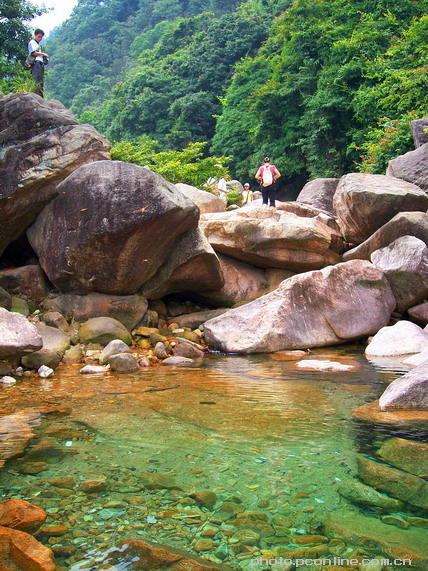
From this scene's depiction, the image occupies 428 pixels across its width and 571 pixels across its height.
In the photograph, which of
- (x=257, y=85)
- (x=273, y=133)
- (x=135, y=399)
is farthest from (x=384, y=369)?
(x=257, y=85)

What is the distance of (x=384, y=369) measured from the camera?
8.24 metres

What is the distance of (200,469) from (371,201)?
35.0 feet

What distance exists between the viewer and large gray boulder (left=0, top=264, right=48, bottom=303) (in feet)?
36.7

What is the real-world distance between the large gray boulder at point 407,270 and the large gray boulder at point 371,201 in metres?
1.17

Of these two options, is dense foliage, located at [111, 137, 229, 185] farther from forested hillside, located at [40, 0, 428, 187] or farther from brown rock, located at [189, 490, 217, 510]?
brown rock, located at [189, 490, 217, 510]

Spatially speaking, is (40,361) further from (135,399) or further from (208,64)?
(208,64)

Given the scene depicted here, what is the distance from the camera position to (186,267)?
12.1 metres

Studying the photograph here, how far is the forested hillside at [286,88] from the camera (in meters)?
22.4

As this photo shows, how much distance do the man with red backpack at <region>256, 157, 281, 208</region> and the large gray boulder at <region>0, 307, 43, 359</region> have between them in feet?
29.4

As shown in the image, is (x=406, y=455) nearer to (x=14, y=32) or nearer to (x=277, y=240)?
(x=277, y=240)

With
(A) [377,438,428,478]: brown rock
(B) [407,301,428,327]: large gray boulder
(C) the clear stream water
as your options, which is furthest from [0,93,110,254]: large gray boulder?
(A) [377,438,428,478]: brown rock

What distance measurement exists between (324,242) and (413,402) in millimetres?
8526

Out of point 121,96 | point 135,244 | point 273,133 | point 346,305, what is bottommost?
point 346,305

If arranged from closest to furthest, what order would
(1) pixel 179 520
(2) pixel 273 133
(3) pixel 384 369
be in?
1. (1) pixel 179 520
2. (3) pixel 384 369
3. (2) pixel 273 133
